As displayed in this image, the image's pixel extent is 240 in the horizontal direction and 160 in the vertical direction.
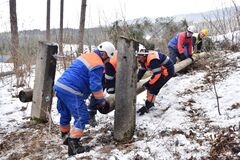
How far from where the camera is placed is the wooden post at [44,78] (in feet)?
15.5

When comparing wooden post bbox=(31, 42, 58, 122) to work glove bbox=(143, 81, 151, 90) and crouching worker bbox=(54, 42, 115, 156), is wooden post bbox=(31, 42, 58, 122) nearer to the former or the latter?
crouching worker bbox=(54, 42, 115, 156)

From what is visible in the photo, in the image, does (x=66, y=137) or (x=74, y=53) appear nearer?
(x=66, y=137)

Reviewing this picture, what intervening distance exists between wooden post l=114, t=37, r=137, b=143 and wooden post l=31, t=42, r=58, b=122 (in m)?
1.38

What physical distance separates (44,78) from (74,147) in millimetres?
1505

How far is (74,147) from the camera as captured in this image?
3.71 metres

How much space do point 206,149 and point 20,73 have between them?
585 centimetres

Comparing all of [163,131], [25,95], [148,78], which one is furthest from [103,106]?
[148,78]

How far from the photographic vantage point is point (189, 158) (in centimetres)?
326

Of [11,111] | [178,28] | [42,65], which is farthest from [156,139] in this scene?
[178,28]

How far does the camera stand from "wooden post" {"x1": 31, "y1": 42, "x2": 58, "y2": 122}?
4.72m

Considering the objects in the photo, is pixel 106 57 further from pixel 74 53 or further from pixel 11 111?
pixel 74 53

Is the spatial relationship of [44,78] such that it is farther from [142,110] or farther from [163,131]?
[163,131]

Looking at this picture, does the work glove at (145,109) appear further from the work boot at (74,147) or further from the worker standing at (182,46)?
the worker standing at (182,46)

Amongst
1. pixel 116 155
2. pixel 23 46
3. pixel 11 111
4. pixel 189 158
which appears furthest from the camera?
pixel 23 46
